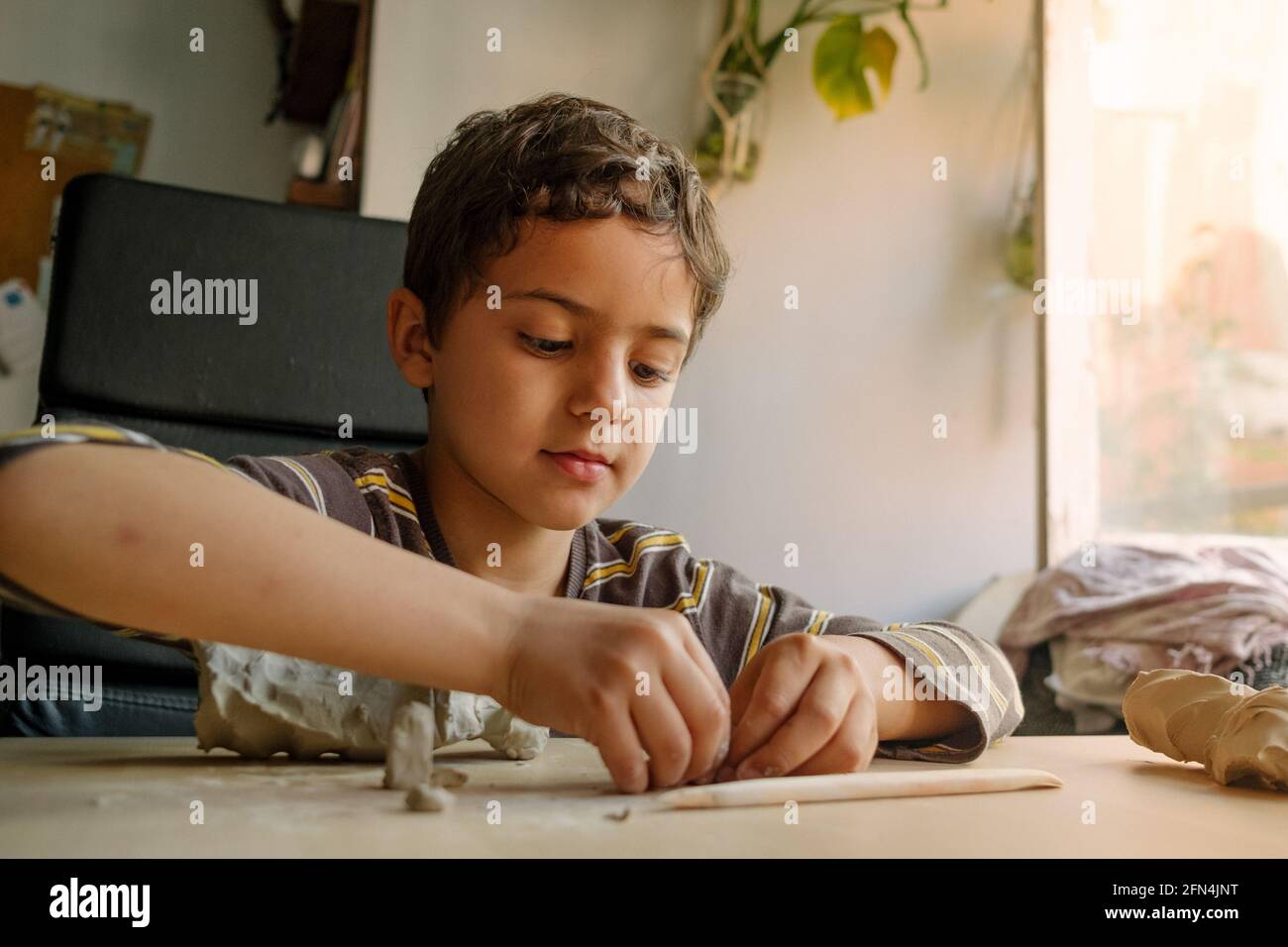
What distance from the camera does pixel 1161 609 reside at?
1.83m

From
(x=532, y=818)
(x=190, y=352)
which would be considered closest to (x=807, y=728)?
(x=532, y=818)

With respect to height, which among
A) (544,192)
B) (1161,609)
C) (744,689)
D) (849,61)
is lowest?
(1161,609)

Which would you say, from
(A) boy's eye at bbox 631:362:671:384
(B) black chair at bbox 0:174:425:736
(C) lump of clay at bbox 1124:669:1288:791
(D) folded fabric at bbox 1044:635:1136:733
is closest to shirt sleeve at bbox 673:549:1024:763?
(C) lump of clay at bbox 1124:669:1288:791

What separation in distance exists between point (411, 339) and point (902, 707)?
591 mm

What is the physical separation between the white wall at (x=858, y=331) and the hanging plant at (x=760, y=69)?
4cm

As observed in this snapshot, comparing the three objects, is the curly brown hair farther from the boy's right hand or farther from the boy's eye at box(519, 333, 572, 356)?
the boy's right hand

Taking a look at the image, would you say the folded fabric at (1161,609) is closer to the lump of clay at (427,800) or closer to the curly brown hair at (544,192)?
the curly brown hair at (544,192)

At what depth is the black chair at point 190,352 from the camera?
128 cm

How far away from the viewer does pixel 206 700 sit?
0.66 m

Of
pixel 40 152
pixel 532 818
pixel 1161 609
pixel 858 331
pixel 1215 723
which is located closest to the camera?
pixel 532 818

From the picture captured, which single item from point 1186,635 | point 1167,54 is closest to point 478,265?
point 1186,635

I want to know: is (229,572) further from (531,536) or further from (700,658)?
(531,536)

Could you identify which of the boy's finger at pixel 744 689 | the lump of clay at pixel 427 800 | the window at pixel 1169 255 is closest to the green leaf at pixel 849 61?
the window at pixel 1169 255

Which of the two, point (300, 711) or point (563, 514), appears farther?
point (563, 514)
